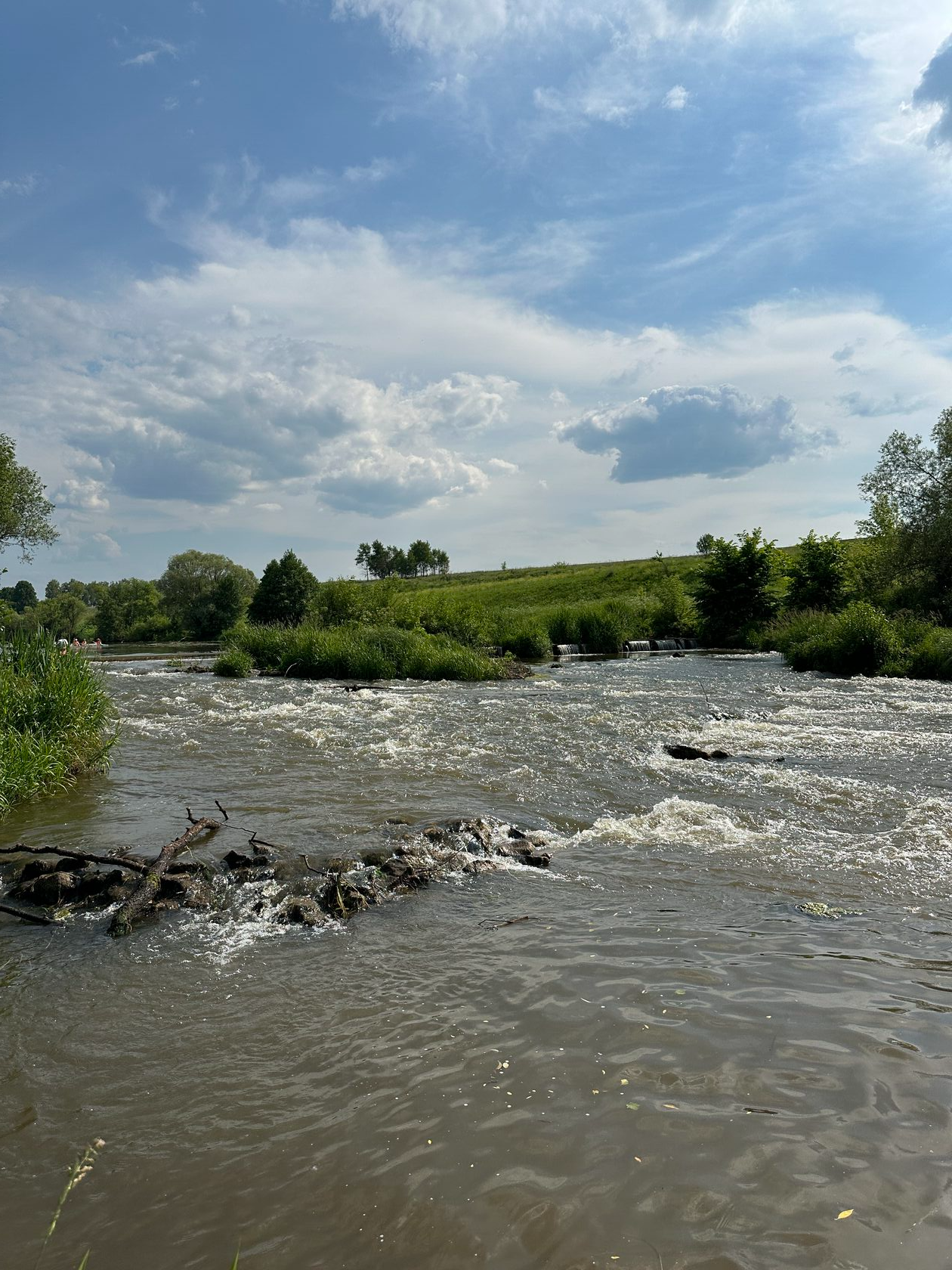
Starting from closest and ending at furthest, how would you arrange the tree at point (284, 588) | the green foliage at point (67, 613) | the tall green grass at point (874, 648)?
the tall green grass at point (874, 648)
the tree at point (284, 588)
the green foliage at point (67, 613)

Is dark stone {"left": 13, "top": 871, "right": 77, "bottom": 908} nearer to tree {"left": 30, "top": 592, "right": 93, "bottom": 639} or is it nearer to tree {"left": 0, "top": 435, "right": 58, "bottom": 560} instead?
tree {"left": 0, "top": 435, "right": 58, "bottom": 560}

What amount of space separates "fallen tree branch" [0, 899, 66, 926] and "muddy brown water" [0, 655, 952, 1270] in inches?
5.4

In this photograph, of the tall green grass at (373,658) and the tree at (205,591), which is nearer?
the tall green grass at (373,658)

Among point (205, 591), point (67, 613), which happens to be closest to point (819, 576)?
point (205, 591)

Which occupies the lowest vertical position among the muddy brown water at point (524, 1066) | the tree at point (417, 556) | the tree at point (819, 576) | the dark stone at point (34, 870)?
the muddy brown water at point (524, 1066)

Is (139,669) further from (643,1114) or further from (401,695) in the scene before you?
(643,1114)

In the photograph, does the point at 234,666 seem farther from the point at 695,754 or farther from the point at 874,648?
the point at 874,648

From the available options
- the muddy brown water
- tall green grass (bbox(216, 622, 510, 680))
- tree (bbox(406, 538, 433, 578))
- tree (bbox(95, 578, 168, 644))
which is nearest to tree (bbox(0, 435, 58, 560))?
tall green grass (bbox(216, 622, 510, 680))

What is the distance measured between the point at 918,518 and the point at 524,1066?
47.9 meters

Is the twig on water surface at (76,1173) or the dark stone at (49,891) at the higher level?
the dark stone at (49,891)

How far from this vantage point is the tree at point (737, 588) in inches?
1828

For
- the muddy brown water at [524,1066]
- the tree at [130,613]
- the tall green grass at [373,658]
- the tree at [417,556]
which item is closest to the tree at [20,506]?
the tall green grass at [373,658]

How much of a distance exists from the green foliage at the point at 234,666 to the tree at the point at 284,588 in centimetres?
3977

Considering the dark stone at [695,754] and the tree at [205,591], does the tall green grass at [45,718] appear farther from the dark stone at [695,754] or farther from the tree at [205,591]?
the tree at [205,591]
